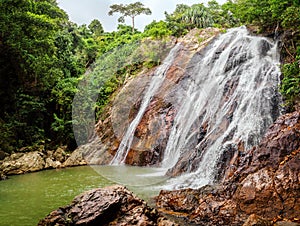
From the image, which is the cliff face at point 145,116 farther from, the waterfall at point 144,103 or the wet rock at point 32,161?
the wet rock at point 32,161

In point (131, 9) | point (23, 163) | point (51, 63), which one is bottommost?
point (23, 163)

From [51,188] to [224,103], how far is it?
684cm

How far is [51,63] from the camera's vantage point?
1691 centimetres

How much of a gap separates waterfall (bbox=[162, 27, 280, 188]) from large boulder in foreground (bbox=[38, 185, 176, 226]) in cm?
341

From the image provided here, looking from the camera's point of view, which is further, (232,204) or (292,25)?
(292,25)

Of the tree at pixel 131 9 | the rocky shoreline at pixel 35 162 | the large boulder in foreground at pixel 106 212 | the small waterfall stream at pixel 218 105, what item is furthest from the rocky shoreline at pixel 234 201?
the tree at pixel 131 9

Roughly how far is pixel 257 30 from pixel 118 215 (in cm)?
1361

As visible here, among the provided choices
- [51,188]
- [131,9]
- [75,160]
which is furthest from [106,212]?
[131,9]

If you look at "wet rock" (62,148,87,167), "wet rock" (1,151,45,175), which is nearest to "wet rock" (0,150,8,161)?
"wet rock" (1,151,45,175)

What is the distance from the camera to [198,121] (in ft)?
38.4

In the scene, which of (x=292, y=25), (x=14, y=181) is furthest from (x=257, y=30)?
(x=14, y=181)

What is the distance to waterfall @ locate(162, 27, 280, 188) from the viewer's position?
912cm

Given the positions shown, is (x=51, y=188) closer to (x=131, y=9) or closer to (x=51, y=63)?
(x=51, y=63)

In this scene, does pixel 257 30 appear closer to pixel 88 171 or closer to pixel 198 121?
pixel 198 121
